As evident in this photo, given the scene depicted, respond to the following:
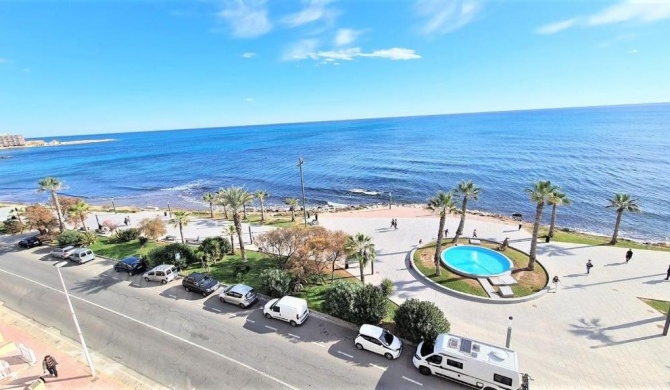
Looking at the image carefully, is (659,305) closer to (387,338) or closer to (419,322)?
(419,322)

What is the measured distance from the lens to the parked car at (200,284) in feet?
80.2

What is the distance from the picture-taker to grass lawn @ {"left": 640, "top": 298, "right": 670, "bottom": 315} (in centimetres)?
2193

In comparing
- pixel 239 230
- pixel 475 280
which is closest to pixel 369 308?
pixel 475 280

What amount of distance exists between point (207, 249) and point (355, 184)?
50339 mm

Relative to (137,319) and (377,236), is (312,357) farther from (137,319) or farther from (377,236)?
(377,236)

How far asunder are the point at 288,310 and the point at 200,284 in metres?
8.68

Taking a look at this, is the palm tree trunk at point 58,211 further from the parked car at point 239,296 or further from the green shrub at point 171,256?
the parked car at point 239,296

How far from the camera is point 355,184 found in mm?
77250

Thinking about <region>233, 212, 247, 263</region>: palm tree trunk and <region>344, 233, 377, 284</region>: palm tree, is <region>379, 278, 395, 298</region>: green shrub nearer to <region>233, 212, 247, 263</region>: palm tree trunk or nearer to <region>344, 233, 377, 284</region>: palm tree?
<region>344, 233, 377, 284</region>: palm tree

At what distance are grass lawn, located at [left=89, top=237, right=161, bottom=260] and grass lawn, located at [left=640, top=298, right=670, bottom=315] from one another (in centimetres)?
4523

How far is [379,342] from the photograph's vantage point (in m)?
17.7

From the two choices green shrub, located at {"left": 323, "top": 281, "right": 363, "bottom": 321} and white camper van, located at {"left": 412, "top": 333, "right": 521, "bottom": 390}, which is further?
green shrub, located at {"left": 323, "top": 281, "right": 363, "bottom": 321}

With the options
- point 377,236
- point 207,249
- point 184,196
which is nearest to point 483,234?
point 377,236

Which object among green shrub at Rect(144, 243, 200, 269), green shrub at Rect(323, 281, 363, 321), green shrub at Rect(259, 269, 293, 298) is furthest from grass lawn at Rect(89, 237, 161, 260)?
green shrub at Rect(323, 281, 363, 321)
